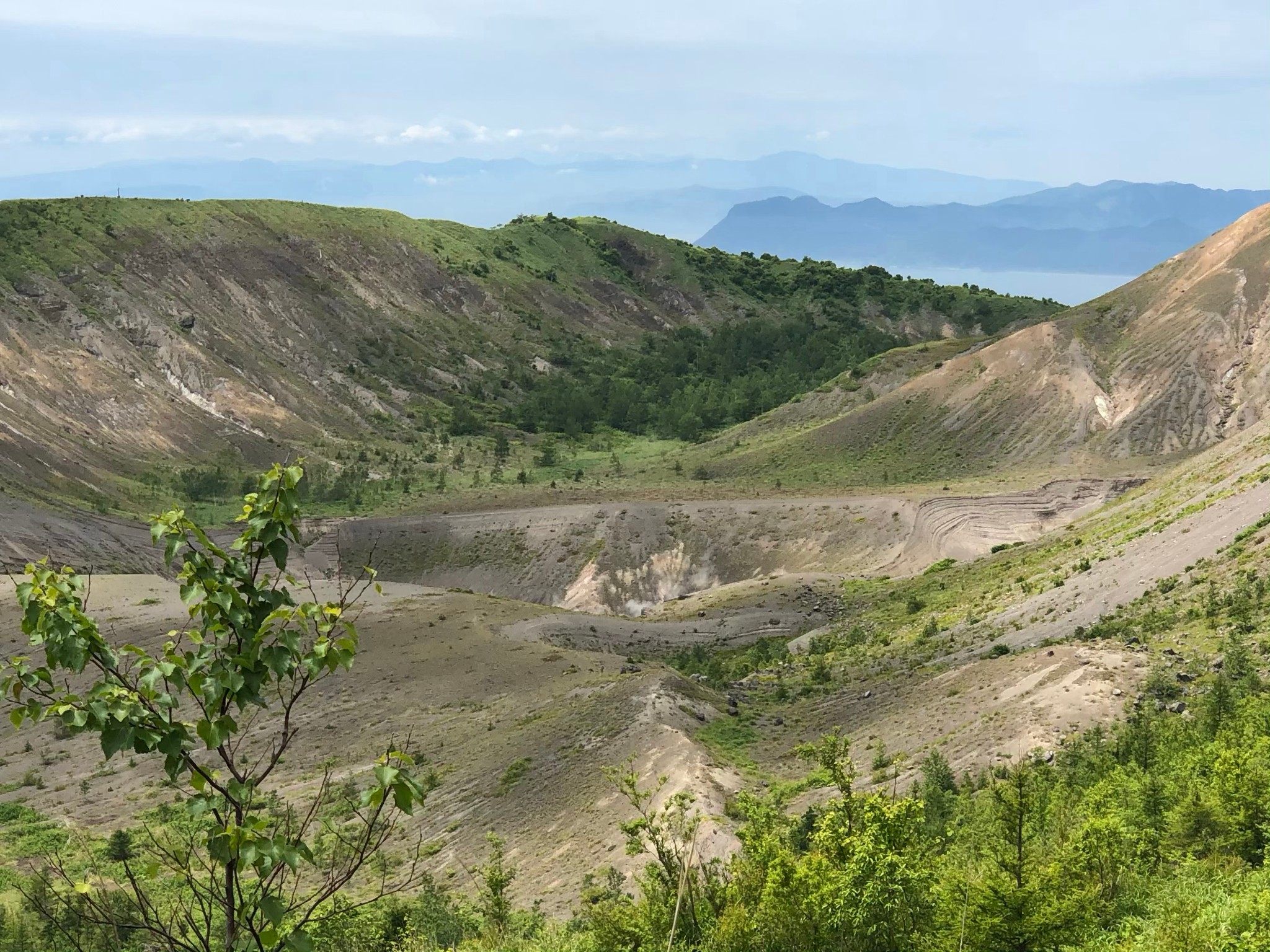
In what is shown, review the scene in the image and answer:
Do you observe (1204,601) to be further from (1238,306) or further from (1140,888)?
(1238,306)

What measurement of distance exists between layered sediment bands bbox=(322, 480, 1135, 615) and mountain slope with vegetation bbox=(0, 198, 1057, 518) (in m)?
17.5

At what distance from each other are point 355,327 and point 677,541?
48183 millimetres

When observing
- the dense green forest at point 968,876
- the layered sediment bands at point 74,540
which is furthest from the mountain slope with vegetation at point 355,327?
the dense green forest at point 968,876

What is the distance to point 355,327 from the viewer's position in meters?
95.1

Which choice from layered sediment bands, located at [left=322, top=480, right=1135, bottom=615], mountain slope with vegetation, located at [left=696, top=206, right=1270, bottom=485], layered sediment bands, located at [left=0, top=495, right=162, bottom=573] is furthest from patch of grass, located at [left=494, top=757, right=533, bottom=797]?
mountain slope with vegetation, located at [left=696, top=206, right=1270, bottom=485]

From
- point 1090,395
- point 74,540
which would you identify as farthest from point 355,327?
point 1090,395

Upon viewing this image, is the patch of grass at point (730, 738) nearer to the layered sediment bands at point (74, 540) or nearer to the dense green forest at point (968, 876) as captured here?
the dense green forest at point (968, 876)

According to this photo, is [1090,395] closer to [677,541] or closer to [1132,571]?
[677,541]

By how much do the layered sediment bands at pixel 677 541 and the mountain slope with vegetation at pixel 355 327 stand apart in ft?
57.3

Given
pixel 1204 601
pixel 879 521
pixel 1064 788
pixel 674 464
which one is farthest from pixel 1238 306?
pixel 1064 788

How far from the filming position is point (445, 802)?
25.9 m

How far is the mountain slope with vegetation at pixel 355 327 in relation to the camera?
231 feet

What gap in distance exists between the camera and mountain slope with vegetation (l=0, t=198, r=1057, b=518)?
231 feet

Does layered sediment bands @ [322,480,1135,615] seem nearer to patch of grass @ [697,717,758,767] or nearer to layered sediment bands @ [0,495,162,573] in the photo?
layered sediment bands @ [0,495,162,573]
